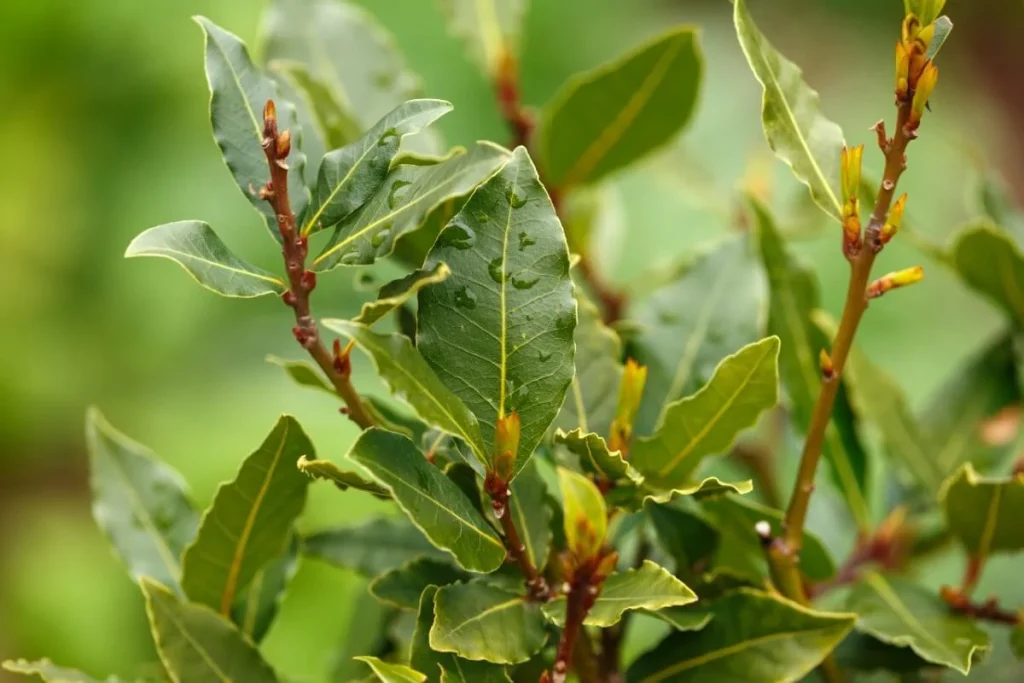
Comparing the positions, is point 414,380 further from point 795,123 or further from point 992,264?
point 992,264

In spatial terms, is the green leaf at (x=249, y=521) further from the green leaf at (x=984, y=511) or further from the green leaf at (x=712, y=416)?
the green leaf at (x=984, y=511)

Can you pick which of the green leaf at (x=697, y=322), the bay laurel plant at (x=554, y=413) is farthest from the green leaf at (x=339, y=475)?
the green leaf at (x=697, y=322)

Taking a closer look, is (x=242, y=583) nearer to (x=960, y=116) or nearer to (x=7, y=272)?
(x=7, y=272)

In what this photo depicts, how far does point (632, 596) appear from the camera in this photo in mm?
431

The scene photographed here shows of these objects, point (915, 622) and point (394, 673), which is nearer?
point (394, 673)

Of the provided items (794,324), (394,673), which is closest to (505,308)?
(394,673)

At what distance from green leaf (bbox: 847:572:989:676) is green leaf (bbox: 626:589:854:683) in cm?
6

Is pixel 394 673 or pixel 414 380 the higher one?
pixel 414 380

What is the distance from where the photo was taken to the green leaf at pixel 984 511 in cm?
54

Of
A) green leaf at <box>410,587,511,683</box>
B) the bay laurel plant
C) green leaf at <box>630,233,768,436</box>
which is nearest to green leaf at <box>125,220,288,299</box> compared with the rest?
the bay laurel plant

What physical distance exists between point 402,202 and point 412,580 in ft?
0.58

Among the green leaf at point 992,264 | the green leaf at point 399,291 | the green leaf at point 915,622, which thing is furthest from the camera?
the green leaf at point 992,264

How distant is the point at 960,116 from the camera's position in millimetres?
3299

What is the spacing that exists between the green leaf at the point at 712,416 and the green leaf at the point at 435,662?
4.7 inches
